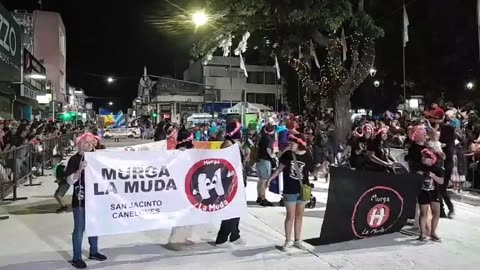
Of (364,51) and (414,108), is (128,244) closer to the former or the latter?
(364,51)

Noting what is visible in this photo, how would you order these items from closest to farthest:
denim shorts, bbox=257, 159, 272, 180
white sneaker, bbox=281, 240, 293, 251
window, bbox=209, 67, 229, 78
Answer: white sneaker, bbox=281, 240, 293, 251 → denim shorts, bbox=257, 159, 272, 180 → window, bbox=209, 67, 229, 78

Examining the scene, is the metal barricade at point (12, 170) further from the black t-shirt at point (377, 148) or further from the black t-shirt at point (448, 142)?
the black t-shirt at point (448, 142)

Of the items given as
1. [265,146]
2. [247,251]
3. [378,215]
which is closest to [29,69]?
[265,146]

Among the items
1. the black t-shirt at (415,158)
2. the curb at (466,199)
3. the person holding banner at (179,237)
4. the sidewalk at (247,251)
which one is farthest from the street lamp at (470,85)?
the person holding banner at (179,237)

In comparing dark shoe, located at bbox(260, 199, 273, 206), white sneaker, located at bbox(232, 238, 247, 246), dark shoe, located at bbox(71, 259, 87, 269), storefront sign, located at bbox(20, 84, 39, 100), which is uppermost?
storefront sign, located at bbox(20, 84, 39, 100)

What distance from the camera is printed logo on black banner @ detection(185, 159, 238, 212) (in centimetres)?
743

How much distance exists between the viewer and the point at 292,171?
736cm

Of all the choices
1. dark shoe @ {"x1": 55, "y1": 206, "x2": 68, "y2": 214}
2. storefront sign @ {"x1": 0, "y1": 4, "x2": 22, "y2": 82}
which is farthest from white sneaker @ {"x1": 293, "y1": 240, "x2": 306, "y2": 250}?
storefront sign @ {"x1": 0, "y1": 4, "x2": 22, "y2": 82}

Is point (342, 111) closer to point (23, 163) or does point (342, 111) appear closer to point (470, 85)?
point (23, 163)

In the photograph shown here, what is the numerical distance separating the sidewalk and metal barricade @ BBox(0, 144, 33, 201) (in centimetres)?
258

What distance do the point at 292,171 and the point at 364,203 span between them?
46.8 inches

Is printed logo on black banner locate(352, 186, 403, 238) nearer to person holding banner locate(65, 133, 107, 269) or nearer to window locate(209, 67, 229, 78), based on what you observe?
person holding banner locate(65, 133, 107, 269)

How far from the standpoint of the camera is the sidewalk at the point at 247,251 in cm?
678

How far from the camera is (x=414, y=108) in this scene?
35.4m
